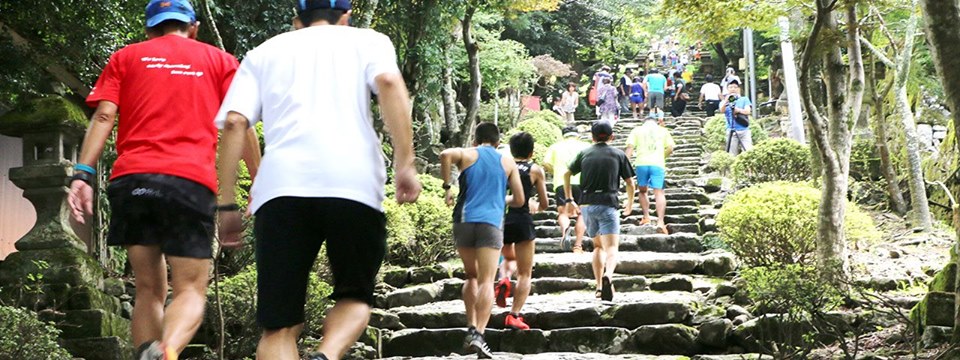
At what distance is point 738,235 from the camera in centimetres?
1305

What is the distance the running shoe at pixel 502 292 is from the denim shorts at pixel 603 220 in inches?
65.5

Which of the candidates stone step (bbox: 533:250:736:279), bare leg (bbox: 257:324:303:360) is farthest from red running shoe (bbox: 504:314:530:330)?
bare leg (bbox: 257:324:303:360)

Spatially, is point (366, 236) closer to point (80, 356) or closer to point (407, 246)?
point (80, 356)

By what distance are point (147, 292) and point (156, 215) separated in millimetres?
350

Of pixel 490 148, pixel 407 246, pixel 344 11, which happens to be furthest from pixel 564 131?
pixel 344 11

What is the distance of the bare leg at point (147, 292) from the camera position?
5047 mm

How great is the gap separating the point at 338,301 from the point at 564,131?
29071 mm

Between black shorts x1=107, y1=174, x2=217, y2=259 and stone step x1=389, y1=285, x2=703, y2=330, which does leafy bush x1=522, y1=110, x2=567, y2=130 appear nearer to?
stone step x1=389, y1=285, x2=703, y2=330

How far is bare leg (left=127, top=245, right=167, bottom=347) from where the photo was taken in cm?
505

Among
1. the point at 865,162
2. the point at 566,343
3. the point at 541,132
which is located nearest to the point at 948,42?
the point at 566,343

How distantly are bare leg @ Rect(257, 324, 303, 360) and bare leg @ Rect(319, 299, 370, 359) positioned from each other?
0.36 feet

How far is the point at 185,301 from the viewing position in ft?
16.4

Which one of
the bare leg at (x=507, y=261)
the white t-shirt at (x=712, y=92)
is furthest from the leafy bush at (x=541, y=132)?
the bare leg at (x=507, y=261)

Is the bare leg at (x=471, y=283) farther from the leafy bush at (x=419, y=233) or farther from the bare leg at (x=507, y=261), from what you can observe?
the leafy bush at (x=419, y=233)
